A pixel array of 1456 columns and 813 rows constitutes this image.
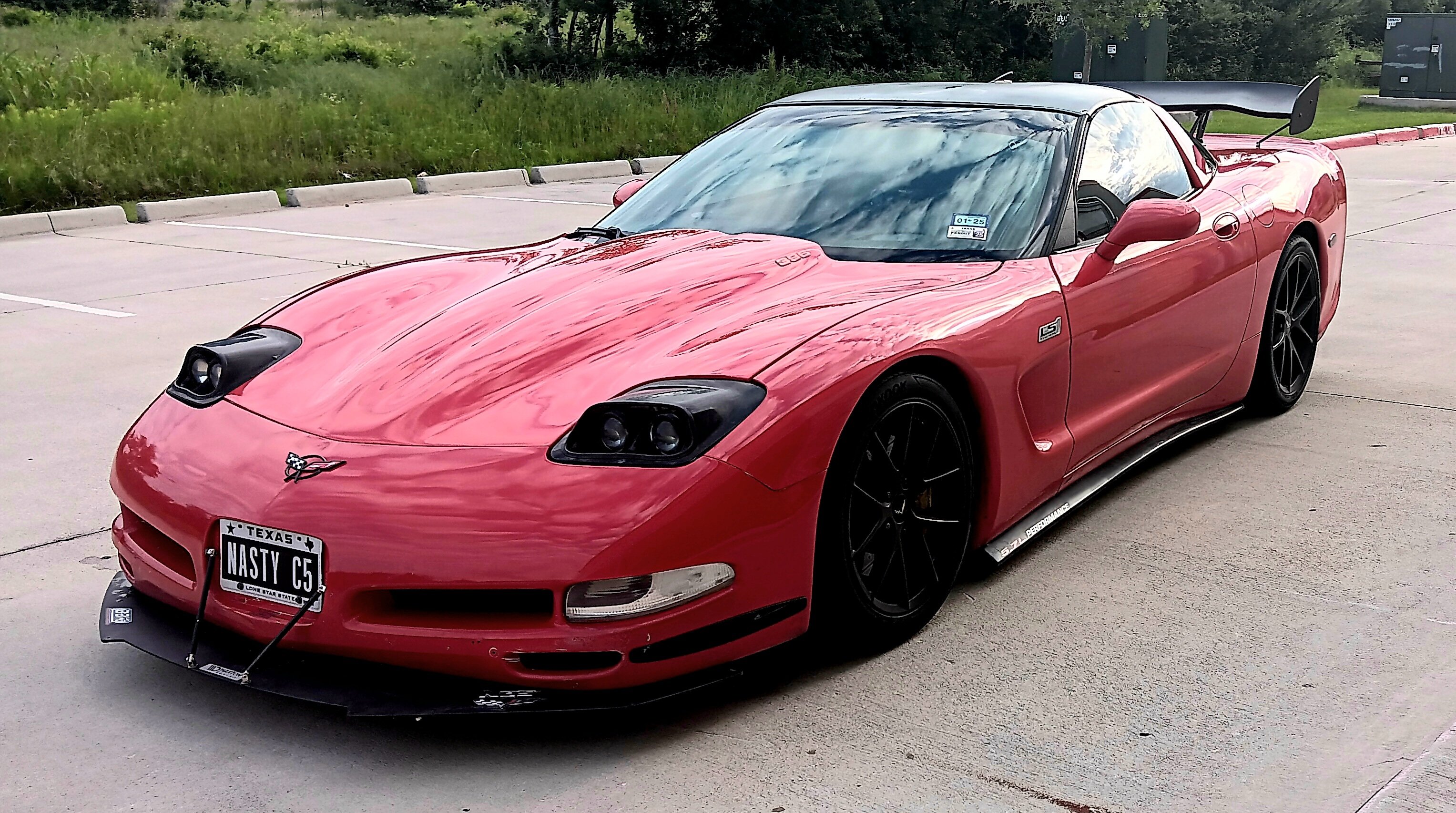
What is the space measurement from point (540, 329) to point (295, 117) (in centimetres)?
1403

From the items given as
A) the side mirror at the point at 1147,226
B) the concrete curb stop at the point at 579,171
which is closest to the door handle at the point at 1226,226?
the side mirror at the point at 1147,226

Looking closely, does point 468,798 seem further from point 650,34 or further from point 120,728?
point 650,34

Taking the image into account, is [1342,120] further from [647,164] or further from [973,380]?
[973,380]

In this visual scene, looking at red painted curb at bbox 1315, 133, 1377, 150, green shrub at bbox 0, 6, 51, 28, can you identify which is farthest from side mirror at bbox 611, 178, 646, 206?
green shrub at bbox 0, 6, 51, 28

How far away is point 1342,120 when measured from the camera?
25562mm

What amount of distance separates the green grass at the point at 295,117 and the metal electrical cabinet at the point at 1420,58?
13.3 feet

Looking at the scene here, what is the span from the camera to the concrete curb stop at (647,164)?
17.6 m

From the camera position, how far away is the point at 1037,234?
160 inches

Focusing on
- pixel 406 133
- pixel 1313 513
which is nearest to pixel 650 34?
pixel 406 133

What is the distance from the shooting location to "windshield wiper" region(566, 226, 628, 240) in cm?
433

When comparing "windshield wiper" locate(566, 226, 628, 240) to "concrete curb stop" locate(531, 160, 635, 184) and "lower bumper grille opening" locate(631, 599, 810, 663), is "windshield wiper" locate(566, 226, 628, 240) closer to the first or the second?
"lower bumper grille opening" locate(631, 599, 810, 663)

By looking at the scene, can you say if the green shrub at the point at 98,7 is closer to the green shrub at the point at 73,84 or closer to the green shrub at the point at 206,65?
the green shrub at the point at 206,65

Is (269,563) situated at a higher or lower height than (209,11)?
lower

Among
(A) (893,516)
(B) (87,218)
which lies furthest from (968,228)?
(B) (87,218)
